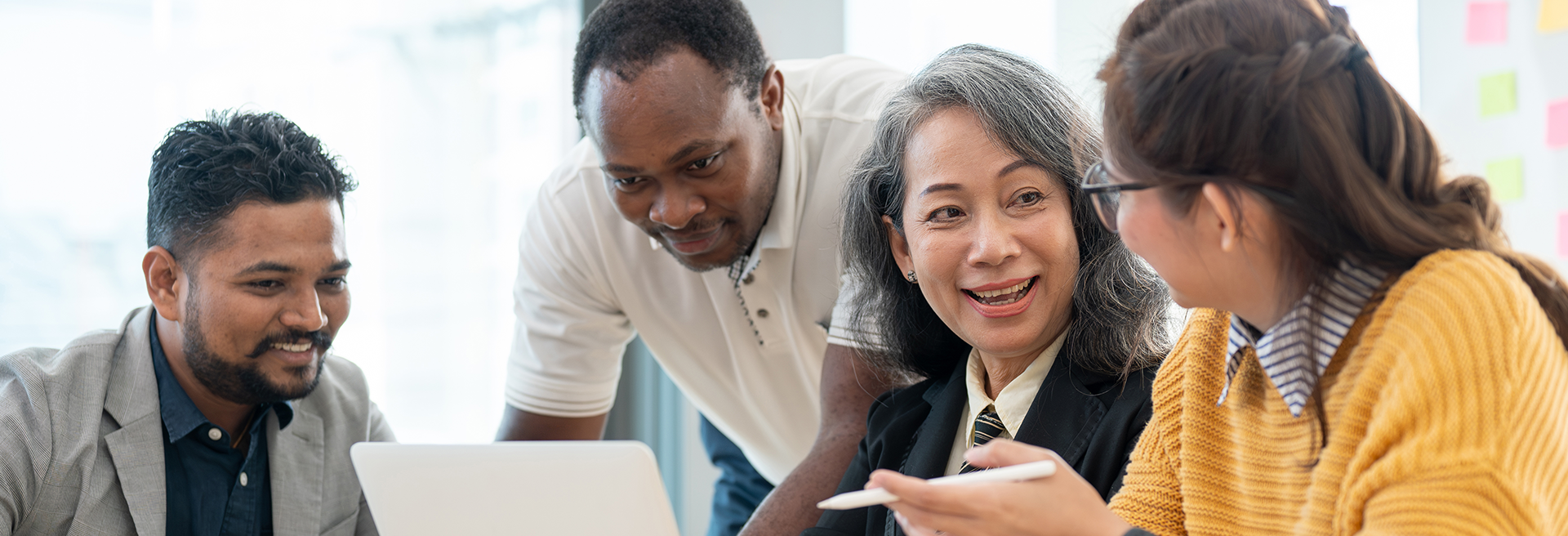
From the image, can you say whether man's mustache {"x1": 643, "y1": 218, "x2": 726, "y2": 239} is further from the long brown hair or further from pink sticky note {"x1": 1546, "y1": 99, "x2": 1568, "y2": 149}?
pink sticky note {"x1": 1546, "y1": 99, "x2": 1568, "y2": 149}

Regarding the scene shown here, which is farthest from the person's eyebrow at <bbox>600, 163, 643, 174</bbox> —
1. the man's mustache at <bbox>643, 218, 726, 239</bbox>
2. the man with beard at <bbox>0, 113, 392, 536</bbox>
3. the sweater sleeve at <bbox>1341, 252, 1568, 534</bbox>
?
the sweater sleeve at <bbox>1341, 252, 1568, 534</bbox>

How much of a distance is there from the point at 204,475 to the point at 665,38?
1023mm

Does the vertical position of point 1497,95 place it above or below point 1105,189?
below

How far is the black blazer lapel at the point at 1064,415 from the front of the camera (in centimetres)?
131

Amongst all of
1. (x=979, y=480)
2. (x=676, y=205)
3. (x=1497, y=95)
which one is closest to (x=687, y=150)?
(x=676, y=205)

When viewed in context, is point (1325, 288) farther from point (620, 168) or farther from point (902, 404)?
point (620, 168)

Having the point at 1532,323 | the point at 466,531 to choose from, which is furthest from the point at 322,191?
the point at 1532,323

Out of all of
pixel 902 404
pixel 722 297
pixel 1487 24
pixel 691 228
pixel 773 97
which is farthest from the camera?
pixel 722 297

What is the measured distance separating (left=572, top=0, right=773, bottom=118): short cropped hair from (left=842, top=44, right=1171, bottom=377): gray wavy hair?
0.37m

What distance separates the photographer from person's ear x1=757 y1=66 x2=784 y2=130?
1.93 metres

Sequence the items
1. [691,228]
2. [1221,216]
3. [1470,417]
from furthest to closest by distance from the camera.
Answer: [691,228] < [1221,216] < [1470,417]

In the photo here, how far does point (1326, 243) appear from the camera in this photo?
2.83ft

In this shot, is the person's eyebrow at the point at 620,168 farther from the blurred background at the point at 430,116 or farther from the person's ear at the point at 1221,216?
the person's ear at the point at 1221,216

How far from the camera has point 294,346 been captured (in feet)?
5.89
